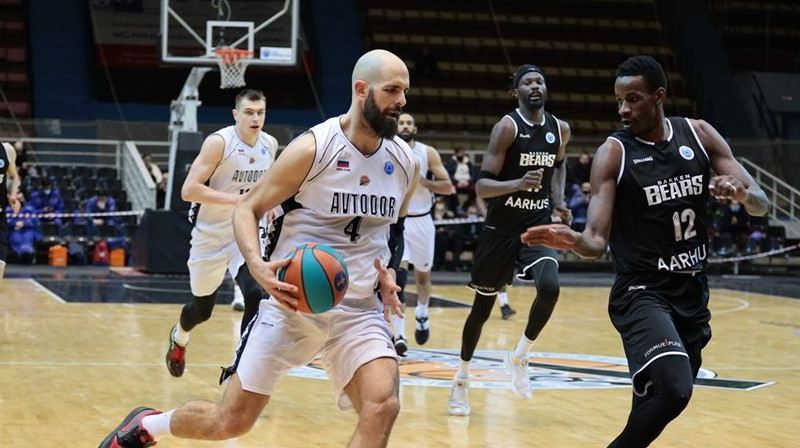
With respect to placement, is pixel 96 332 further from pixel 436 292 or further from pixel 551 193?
pixel 436 292

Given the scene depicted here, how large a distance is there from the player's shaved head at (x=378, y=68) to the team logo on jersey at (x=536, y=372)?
13.4 feet

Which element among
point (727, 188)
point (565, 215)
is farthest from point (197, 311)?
point (727, 188)

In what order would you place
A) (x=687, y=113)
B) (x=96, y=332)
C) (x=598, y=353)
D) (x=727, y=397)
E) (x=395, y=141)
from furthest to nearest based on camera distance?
(x=687, y=113) → (x=96, y=332) → (x=598, y=353) → (x=727, y=397) → (x=395, y=141)

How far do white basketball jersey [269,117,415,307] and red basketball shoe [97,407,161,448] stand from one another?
1003 millimetres

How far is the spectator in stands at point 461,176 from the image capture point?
21.8m

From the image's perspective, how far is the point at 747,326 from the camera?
45.7 ft

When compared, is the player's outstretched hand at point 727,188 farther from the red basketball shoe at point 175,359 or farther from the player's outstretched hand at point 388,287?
the red basketball shoe at point 175,359

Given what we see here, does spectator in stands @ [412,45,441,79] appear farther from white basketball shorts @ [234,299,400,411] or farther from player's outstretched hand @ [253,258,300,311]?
player's outstretched hand @ [253,258,300,311]

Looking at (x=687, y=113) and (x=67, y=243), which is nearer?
(x=67, y=243)

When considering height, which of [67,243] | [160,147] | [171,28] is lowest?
[67,243]

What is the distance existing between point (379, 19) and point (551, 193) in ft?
74.5

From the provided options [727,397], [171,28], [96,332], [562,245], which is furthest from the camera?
[171,28]

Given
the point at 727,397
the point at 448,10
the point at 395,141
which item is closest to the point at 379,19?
the point at 448,10

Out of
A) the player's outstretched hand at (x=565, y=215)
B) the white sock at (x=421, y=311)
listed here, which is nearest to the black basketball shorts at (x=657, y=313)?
the player's outstretched hand at (x=565, y=215)
